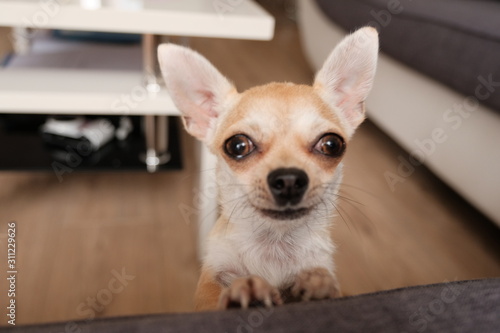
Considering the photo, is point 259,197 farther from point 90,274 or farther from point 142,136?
point 142,136

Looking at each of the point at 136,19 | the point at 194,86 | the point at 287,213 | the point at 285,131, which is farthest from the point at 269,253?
the point at 136,19

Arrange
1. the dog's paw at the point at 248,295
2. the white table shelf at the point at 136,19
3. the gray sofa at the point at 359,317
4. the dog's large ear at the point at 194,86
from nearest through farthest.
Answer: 1. the gray sofa at the point at 359,317
2. the dog's paw at the point at 248,295
3. the dog's large ear at the point at 194,86
4. the white table shelf at the point at 136,19

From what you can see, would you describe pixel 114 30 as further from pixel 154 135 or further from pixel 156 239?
pixel 156 239

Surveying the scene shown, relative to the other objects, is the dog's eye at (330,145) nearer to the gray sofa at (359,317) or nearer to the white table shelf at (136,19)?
the gray sofa at (359,317)

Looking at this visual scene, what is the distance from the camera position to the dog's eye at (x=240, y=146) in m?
0.68

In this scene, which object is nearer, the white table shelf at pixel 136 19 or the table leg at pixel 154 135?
the white table shelf at pixel 136 19

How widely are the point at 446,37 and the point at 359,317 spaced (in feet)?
4.40

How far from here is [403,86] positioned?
1.84 metres

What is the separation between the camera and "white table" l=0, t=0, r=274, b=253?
3.99ft

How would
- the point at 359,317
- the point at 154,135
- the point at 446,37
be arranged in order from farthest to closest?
the point at 154,135
the point at 446,37
the point at 359,317

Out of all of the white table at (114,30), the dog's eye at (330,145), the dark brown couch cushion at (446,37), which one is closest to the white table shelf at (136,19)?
the white table at (114,30)

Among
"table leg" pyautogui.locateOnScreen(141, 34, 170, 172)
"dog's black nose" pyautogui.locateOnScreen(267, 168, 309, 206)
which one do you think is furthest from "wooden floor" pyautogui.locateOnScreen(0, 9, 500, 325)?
"dog's black nose" pyautogui.locateOnScreen(267, 168, 309, 206)

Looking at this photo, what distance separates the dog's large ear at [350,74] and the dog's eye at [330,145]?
0.40 ft

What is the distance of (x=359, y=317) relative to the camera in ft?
1.38
